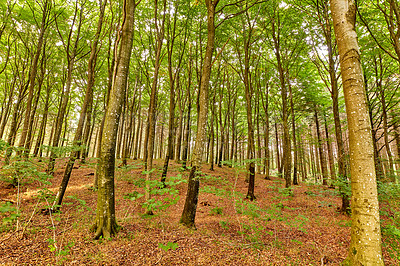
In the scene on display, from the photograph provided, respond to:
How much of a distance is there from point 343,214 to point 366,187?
6.47m

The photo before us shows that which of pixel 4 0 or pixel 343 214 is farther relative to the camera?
pixel 4 0

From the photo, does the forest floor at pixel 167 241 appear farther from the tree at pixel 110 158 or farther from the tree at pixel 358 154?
the tree at pixel 358 154

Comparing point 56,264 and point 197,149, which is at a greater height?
point 197,149

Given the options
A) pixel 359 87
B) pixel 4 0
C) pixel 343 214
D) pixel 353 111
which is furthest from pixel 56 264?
pixel 4 0

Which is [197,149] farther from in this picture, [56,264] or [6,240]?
[6,240]

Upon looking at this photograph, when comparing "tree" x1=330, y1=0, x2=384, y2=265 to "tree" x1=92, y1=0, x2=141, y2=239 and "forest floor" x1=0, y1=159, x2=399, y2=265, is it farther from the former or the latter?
"tree" x1=92, y1=0, x2=141, y2=239

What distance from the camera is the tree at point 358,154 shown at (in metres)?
A: 2.41

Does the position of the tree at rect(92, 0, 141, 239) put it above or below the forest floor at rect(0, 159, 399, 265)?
above

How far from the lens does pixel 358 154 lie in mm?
Answer: 2611

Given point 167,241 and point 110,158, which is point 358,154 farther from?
point 110,158

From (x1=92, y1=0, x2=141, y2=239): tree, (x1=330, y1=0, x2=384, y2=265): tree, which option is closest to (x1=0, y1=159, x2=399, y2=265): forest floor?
(x1=92, y1=0, x2=141, y2=239): tree

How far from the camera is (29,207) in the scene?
6469 mm

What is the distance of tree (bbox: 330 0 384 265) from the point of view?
241cm

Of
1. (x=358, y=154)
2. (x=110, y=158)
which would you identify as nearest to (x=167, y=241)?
(x=110, y=158)
